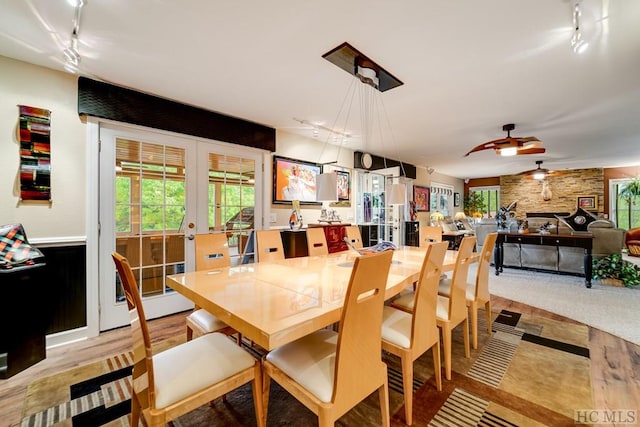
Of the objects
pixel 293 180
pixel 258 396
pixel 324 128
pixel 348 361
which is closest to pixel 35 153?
pixel 258 396

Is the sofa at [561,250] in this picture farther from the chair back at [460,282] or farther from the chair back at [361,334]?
the chair back at [361,334]

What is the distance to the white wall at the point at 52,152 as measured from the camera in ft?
7.38

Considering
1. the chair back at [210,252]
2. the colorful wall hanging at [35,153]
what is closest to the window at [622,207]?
the chair back at [210,252]

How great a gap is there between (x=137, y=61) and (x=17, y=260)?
1.86 meters

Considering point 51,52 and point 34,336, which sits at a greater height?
point 51,52

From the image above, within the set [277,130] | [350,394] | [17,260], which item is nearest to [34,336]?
[17,260]

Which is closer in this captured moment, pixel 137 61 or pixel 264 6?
pixel 264 6

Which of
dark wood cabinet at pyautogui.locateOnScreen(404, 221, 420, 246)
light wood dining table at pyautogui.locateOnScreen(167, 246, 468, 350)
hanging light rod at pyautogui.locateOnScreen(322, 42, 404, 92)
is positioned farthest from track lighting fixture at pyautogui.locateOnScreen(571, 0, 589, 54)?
dark wood cabinet at pyautogui.locateOnScreen(404, 221, 420, 246)

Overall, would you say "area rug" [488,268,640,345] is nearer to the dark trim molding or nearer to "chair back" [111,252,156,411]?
"chair back" [111,252,156,411]

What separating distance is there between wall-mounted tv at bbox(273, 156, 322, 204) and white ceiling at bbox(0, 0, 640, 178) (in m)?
0.77

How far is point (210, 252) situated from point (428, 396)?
1.91 m

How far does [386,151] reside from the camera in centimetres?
577

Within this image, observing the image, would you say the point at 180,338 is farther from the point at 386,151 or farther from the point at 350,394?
the point at 386,151

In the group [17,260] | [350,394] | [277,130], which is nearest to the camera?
[350,394]
